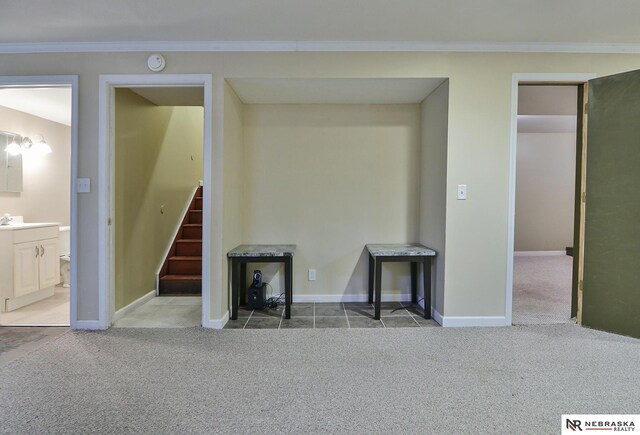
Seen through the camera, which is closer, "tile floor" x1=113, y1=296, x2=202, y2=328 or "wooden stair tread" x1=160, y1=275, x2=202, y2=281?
"tile floor" x1=113, y1=296, x2=202, y2=328

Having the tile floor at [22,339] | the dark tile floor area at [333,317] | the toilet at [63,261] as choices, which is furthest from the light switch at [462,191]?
the toilet at [63,261]

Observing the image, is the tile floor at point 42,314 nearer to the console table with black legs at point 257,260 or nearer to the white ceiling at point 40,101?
the console table with black legs at point 257,260

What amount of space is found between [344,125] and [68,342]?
306cm

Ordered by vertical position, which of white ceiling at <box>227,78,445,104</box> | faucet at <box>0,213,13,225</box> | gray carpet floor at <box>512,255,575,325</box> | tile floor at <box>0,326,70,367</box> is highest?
white ceiling at <box>227,78,445,104</box>

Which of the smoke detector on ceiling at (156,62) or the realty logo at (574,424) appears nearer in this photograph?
the realty logo at (574,424)

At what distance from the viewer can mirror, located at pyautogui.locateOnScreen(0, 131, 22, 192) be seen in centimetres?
377

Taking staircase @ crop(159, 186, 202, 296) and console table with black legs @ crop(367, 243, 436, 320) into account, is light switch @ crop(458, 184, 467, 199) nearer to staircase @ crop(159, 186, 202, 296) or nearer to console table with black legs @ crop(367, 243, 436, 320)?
console table with black legs @ crop(367, 243, 436, 320)

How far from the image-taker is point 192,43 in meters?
2.63

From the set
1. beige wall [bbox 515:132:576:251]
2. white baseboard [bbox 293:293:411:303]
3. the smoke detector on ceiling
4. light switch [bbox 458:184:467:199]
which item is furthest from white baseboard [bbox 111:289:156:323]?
beige wall [bbox 515:132:576:251]

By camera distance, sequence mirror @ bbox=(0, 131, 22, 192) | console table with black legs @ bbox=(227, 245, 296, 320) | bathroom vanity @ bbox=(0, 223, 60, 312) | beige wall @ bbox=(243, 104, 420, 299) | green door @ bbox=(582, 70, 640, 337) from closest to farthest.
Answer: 1. green door @ bbox=(582, 70, 640, 337)
2. console table with black legs @ bbox=(227, 245, 296, 320)
3. bathroom vanity @ bbox=(0, 223, 60, 312)
4. beige wall @ bbox=(243, 104, 420, 299)
5. mirror @ bbox=(0, 131, 22, 192)

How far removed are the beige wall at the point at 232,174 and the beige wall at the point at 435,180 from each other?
1.87 meters

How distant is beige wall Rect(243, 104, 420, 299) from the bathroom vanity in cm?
230

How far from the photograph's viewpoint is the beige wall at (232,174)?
9.05 ft

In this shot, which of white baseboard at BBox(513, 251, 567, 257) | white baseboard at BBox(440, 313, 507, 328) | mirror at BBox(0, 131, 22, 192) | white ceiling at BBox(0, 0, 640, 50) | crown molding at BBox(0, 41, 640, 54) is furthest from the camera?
white baseboard at BBox(513, 251, 567, 257)
